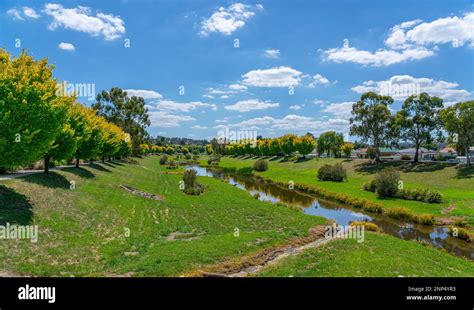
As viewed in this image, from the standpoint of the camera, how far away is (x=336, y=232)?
26703 mm

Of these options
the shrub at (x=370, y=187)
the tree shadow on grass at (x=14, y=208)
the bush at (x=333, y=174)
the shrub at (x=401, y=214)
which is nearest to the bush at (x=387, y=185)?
the shrub at (x=370, y=187)

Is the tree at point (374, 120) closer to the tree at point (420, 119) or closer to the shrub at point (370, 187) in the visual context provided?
the tree at point (420, 119)

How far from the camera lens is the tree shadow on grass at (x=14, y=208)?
1809 centimetres

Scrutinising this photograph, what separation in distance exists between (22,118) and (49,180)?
13.6 meters

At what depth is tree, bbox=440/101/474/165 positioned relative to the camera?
182 ft

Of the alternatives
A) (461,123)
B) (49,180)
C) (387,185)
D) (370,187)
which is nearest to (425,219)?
(387,185)

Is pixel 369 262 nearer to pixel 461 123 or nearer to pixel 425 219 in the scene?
pixel 425 219

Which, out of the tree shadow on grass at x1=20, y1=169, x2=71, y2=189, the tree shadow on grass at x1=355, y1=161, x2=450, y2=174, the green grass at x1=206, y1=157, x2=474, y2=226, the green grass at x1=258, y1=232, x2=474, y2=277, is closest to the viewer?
the green grass at x1=258, y1=232, x2=474, y2=277

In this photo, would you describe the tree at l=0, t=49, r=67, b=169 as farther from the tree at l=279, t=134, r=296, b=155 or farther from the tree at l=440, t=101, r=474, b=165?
the tree at l=279, t=134, r=296, b=155

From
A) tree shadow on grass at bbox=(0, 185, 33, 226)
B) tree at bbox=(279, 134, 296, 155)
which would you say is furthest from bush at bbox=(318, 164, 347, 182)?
tree at bbox=(279, 134, 296, 155)

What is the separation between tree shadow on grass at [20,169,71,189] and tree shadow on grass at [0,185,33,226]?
5.25m

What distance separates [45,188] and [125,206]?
25.3ft

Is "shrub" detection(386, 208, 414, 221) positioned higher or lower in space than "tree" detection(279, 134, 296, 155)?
lower
